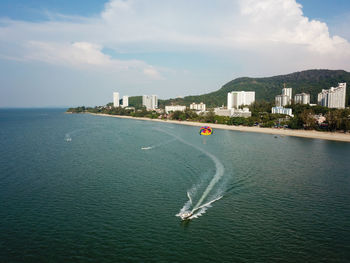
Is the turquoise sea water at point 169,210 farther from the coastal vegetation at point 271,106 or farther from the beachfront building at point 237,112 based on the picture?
the beachfront building at point 237,112

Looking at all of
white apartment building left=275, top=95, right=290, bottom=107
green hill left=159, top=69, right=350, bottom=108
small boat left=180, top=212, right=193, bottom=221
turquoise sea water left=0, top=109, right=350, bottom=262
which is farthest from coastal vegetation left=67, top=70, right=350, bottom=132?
small boat left=180, top=212, right=193, bottom=221

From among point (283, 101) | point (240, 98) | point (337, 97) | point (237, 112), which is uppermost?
point (240, 98)

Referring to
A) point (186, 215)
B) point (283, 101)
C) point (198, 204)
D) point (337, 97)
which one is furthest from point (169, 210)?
point (283, 101)

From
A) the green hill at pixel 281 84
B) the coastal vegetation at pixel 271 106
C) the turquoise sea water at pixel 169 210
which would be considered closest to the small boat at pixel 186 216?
the turquoise sea water at pixel 169 210

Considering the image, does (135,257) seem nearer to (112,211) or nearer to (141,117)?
(112,211)

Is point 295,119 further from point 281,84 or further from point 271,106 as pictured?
point 281,84
